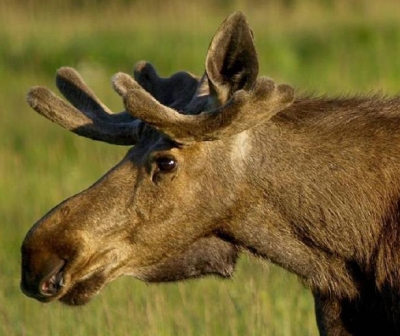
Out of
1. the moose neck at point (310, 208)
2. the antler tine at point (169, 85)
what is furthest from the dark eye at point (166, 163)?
the antler tine at point (169, 85)

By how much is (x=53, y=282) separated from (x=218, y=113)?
76 cm

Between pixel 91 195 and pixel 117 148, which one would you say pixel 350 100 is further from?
pixel 117 148

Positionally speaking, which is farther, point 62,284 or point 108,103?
point 108,103

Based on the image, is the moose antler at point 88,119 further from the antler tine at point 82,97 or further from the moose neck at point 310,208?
the moose neck at point 310,208

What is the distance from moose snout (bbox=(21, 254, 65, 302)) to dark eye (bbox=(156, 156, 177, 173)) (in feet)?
1.52

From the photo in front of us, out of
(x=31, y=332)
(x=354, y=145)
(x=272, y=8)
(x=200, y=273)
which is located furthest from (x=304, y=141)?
(x=272, y=8)

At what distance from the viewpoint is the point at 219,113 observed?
4.32 m

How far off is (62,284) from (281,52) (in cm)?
1116

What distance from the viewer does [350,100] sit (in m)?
4.82

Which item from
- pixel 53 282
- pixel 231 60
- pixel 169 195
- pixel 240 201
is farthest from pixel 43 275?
pixel 231 60

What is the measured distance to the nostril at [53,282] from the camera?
4.30 m

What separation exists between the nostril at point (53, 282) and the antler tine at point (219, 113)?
1.81 feet

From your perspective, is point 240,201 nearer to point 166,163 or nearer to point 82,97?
point 166,163

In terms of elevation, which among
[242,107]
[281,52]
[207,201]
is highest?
[281,52]
